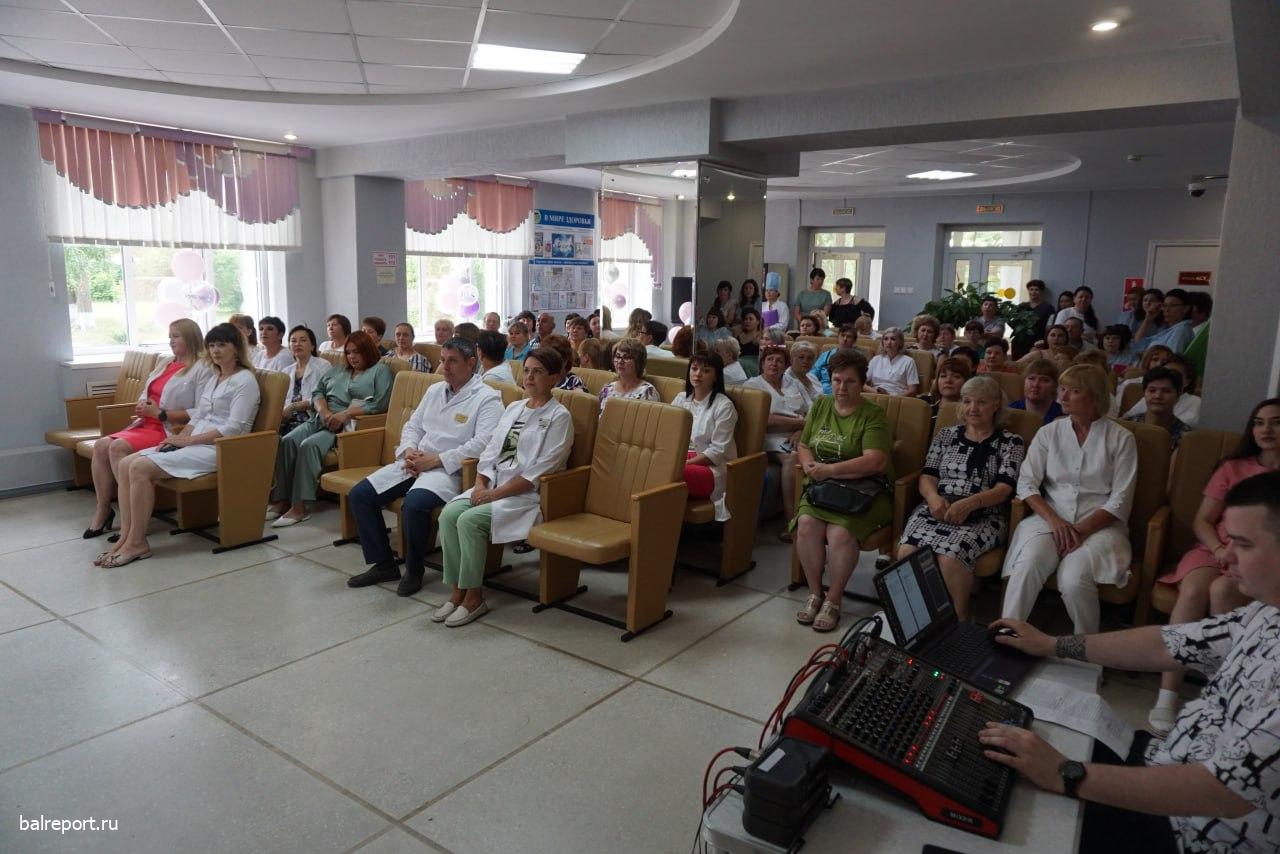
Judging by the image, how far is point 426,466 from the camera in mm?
4277

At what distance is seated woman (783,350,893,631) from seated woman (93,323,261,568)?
338 cm

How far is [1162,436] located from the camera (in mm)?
3619

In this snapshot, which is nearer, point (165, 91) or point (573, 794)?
point (573, 794)

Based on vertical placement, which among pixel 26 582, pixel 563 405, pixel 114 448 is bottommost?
pixel 26 582

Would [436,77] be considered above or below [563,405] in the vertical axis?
above

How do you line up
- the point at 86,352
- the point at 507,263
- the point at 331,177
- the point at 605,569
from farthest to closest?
the point at 507,263, the point at 331,177, the point at 86,352, the point at 605,569

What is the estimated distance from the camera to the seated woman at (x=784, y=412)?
16.8ft

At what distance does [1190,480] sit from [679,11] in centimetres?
330

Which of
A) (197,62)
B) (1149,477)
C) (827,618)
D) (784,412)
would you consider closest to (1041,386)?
(1149,477)

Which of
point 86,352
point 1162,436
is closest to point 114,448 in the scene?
point 86,352

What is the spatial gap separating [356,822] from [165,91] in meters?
5.55

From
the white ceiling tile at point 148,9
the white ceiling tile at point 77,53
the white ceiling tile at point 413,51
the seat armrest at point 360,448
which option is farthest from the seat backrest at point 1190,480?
the white ceiling tile at point 77,53

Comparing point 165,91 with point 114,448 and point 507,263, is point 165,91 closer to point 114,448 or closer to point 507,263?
point 114,448

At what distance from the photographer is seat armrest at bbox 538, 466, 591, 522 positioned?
388cm
